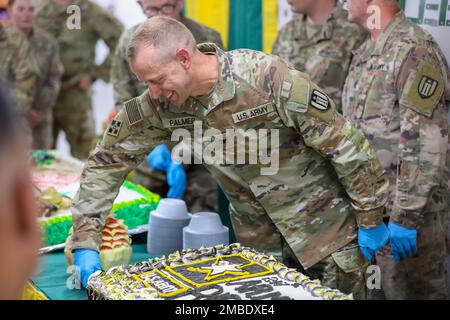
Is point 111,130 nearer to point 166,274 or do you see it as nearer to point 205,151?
point 205,151

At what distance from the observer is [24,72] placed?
4.11 meters

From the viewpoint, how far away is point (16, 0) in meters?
4.21

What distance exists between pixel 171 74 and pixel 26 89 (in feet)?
8.59

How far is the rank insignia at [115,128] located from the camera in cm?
193

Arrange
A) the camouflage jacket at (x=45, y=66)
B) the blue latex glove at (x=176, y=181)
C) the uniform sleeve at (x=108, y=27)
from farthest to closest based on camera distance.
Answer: the uniform sleeve at (x=108, y=27) < the camouflage jacket at (x=45, y=66) < the blue latex glove at (x=176, y=181)

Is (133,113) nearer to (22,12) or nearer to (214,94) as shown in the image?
(214,94)

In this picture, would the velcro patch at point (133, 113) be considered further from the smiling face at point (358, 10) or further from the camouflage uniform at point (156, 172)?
the camouflage uniform at point (156, 172)

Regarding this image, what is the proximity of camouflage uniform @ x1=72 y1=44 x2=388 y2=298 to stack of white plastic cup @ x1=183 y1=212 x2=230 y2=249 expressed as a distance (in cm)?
12

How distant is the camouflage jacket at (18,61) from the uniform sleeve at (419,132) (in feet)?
8.41

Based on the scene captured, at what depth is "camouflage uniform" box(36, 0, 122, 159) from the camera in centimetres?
471

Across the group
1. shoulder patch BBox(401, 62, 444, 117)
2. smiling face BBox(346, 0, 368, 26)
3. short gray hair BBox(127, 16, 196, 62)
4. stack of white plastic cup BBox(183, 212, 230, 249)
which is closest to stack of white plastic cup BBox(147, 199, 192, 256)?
stack of white plastic cup BBox(183, 212, 230, 249)

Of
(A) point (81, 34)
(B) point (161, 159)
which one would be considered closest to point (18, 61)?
(A) point (81, 34)

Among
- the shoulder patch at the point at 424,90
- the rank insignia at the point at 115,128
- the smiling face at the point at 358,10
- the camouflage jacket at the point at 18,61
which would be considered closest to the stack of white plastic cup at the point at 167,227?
the rank insignia at the point at 115,128

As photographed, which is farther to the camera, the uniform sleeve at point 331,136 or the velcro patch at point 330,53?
the velcro patch at point 330,53
